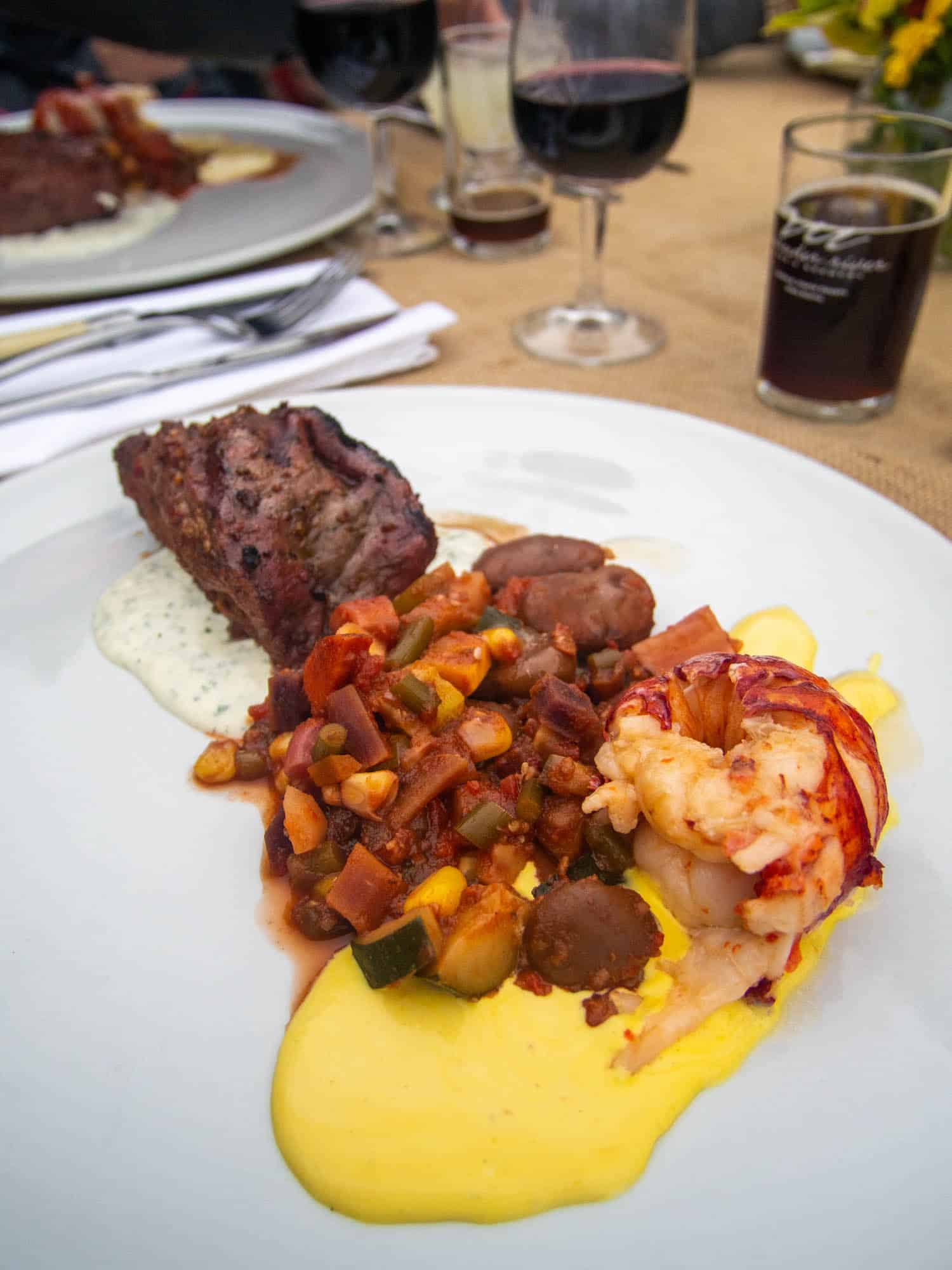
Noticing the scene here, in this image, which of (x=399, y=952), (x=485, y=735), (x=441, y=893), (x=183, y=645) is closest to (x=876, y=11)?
(x=485, y=735)

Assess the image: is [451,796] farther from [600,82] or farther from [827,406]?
[600,82]

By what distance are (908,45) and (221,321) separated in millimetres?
2562

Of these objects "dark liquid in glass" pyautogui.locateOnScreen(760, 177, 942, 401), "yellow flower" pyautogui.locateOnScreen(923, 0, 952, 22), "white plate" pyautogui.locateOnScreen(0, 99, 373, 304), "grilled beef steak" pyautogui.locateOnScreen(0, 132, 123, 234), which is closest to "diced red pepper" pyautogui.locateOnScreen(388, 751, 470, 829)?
"dark liquid in glass" pyautogui.locateOnScreen(760, 177, 942, 401)

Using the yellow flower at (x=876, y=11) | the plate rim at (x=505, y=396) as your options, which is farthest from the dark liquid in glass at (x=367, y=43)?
the yellow flower at (x=876, y=11)

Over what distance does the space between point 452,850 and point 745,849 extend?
25.4 inches

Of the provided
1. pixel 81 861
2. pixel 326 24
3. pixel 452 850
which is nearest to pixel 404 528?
pixel 452 850

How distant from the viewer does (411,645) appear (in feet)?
7.28

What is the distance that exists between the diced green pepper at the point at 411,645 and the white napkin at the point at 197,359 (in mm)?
1348

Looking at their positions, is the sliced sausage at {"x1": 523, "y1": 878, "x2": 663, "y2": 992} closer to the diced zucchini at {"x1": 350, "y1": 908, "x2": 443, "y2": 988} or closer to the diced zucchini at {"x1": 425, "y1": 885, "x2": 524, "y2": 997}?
the diced zucchini at {"x1": 425, "y1": 885, "x2": 524, "y2": 997}

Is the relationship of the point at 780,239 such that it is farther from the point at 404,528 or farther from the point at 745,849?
the point at 745,849

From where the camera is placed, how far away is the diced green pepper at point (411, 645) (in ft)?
7.22

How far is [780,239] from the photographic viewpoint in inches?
123

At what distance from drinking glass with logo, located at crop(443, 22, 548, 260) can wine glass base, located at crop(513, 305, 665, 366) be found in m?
0.80

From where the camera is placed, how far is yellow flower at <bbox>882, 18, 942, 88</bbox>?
342cm
